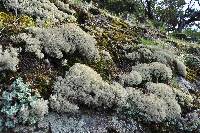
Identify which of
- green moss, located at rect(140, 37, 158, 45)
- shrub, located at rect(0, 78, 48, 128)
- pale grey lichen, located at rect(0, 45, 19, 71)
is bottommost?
green moss, located at rect(140, 37, 158, 45)

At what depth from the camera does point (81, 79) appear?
19.2 ft

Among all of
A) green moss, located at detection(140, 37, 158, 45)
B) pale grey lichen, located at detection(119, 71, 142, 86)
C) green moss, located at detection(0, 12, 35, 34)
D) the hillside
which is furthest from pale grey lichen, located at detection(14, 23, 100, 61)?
green moss, located at detection(140, 37, 158, 45)

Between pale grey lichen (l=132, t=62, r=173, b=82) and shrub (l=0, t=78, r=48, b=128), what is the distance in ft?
7.95

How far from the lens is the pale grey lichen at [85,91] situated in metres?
5.55

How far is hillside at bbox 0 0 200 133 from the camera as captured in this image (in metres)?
5.27

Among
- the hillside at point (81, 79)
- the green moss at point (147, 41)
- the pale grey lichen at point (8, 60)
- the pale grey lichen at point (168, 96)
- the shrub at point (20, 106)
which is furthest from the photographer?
the green moss at point (147, 41)

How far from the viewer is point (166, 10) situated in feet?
99.3

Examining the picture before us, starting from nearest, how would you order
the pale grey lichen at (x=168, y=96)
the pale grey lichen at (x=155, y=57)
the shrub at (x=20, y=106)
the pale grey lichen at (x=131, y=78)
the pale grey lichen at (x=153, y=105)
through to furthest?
the shrub at (x=20, y=106) → the pale grey lichen at (x=153, y=105) → the pale grey lichen at (x=168, y=96) → the pale grey lichen at (x=131, y=78) → the pale grey lichen at (x=155, y=57)

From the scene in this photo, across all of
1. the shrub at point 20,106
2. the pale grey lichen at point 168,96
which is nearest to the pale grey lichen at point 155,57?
the pale grey lichen at point 168,96

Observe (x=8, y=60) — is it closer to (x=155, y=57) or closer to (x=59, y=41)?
(x=59, y=41)

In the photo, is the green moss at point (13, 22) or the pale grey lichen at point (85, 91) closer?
the pale grey lichen at point (85, 91)

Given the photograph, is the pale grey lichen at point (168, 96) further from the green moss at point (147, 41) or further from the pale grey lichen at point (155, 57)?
Result: the green moss at point (147, 41)

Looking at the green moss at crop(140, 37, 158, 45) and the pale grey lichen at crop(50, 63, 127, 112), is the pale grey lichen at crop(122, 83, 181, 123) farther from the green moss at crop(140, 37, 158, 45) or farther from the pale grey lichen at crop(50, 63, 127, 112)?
the green moss at crop(140, 37, 158, 45)

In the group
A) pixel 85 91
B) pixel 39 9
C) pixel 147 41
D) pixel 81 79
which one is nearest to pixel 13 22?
pixel 39 9
